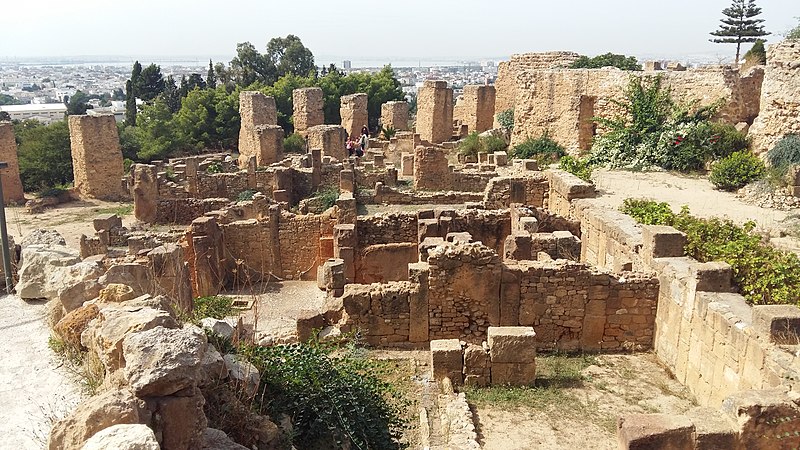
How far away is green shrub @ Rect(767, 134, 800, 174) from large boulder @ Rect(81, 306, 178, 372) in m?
13.5

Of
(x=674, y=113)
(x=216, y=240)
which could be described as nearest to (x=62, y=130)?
(x=216, y=240)

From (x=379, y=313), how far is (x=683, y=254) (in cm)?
436

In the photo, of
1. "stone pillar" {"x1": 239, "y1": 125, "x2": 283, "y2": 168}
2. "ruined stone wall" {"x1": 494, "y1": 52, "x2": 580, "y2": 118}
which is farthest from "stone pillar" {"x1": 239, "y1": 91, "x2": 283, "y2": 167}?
"ruined stone wall" {"x1": 494, "y1": 52, "x2": 580, "y2": 118}

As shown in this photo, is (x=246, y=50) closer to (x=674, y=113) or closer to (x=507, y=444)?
(x=674, y=113)

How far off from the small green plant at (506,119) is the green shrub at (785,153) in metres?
12.6

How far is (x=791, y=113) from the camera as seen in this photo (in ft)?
48.8

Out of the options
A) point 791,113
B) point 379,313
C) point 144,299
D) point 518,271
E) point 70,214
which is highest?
point 791,113

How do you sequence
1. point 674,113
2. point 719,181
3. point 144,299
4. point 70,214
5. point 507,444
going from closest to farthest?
point 144,299 → point 507,444 → point 719,181 → point 674,113 → point 70,214

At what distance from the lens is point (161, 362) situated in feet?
12.2

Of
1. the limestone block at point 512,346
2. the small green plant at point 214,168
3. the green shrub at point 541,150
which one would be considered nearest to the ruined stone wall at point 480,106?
the green shrub at point 541,150

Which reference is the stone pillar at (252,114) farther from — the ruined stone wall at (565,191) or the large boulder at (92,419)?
the large boulder at (92,419)

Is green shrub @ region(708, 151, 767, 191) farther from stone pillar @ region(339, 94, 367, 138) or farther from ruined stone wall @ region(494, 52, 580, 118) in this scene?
stone pillar @ region(339, 94, 367, 138)

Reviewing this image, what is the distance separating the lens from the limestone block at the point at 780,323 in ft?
21.0

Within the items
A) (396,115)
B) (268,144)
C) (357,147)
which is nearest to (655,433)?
(357,147)
